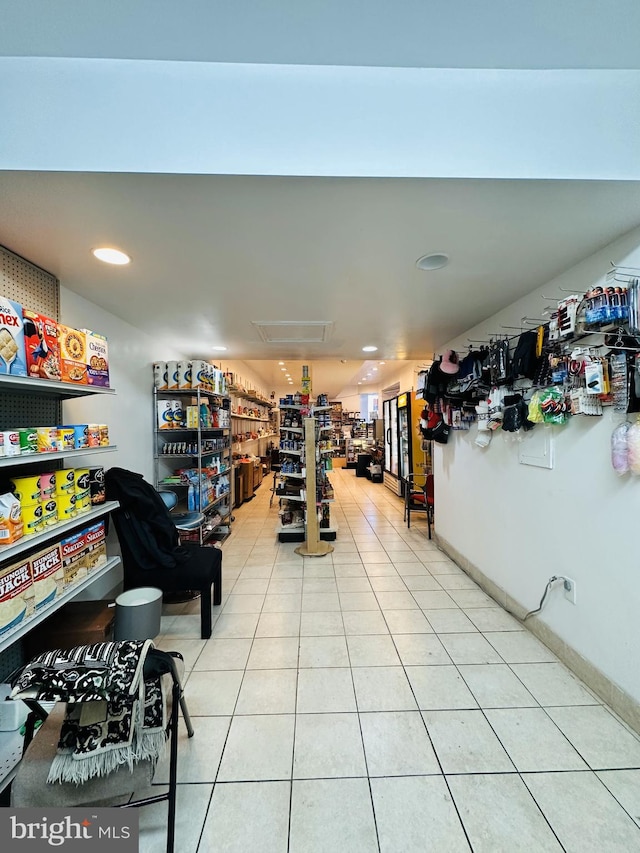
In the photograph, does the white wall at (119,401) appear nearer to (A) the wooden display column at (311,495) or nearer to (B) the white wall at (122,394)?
(B) the white wall at (122,394)

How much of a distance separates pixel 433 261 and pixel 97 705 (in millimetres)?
2563

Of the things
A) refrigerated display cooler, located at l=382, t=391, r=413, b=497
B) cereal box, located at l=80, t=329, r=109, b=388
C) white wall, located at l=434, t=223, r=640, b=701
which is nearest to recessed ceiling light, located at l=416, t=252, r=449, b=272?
white wall, located at l=434, t=223, r=640, b=701

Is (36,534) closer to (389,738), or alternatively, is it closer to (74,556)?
(74,556)

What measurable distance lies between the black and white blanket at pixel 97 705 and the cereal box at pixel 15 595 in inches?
12.3

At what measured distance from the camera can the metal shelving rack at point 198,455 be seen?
3.55 m

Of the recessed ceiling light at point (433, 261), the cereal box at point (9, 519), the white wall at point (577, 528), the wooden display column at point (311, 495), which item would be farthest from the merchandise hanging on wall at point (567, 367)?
the cereal box at point (9, 519)

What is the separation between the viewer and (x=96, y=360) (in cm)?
188

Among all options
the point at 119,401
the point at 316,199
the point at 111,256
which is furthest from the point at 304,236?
the point at 119,401

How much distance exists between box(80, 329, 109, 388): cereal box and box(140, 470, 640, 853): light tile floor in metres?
1.86

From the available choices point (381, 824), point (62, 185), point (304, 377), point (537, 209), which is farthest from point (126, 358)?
point (381, 824)

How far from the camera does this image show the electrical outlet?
6.45ft

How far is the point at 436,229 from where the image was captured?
157 centimetres

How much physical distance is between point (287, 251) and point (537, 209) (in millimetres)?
1195

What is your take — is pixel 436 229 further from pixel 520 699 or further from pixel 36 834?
pixel 36 834
